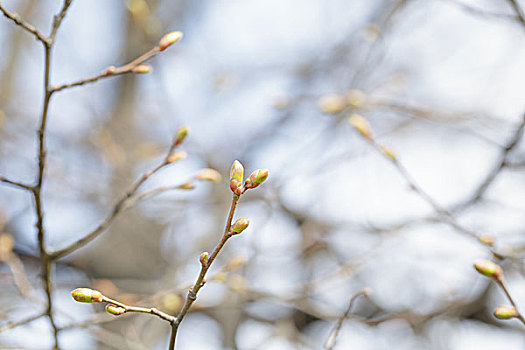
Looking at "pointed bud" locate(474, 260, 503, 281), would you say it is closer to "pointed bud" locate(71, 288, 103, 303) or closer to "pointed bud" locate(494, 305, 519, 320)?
"pointed bud" locate(494, 305, 519, 320)

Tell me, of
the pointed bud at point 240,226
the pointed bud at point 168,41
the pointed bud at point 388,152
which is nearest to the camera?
the pointed bud at point 240,226

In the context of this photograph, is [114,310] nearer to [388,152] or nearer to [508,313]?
[508,313]

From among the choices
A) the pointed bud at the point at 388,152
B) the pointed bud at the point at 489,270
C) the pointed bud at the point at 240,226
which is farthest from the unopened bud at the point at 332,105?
the pointed bud at the point at 240,226

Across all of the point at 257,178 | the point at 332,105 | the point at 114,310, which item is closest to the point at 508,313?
the point at 257,178

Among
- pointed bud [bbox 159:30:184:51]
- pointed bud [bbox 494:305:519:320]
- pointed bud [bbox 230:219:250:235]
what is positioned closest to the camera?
pointed bud [bbox 230:219:250:235]

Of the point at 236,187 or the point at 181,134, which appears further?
the point at 181,134

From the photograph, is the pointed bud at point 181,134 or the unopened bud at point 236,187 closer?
the unopened bud at point 236,187

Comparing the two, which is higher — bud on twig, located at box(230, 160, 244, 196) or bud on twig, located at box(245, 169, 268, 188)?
bud on twig, located at box(230, 160, 244, 196)

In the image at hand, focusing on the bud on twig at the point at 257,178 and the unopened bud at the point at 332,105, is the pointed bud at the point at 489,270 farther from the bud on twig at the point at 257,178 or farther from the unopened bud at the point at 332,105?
the unopened bud at the point at 332,105

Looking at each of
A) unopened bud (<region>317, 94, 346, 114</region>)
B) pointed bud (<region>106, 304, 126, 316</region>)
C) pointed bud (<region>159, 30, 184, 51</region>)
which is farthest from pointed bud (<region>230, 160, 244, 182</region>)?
unopened bud (<region>317, 94, 346, 114</region>)

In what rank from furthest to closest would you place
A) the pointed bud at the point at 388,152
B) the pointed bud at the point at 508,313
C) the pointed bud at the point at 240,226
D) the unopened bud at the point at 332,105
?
1. the unopened bud at the point at 332,105
2. the pointed bud at the point at 388,152
3. the pointed bud at the point at 508,313
4. the pointed bud at the point at 240,226

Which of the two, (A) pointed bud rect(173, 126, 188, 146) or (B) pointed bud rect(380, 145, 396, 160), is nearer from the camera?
(A) pointed bud rect(173, 126, 188, 146)

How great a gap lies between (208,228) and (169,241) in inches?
9.6

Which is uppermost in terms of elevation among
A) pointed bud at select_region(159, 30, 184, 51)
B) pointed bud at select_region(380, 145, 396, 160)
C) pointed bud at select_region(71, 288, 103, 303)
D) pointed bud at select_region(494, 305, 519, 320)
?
pointed bud at select_region(159, 30, 184, 51)
